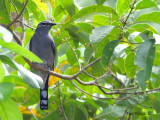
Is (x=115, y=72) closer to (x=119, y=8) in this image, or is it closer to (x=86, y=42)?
(x=86, y=42)

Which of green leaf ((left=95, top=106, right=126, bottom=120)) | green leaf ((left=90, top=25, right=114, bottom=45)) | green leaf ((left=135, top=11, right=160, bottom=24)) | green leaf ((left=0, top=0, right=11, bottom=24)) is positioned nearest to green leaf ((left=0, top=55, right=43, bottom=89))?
green leaf ((left=90, top=25, right=114, bottom=45))

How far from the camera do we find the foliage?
2666 millimetres

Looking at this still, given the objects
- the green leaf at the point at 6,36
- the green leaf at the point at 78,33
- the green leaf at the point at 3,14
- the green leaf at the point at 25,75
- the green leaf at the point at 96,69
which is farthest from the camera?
the green leaf at the point at 96,69

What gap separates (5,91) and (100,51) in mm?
1799

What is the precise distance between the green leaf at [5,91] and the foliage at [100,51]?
0.90 metres

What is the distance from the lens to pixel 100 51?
3.16 m

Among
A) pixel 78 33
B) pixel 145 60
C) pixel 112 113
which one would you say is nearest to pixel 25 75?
pixel 145 60

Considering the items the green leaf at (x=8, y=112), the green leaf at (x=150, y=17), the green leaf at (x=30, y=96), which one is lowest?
the green leaf at (x=30, y=96)

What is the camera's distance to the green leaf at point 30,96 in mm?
3371

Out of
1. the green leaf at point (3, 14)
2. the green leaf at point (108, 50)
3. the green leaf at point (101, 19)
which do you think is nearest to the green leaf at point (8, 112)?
the green leaf at point (108, 50)

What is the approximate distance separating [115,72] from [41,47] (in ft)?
4.10

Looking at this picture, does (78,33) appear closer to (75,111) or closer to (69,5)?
(69,5)

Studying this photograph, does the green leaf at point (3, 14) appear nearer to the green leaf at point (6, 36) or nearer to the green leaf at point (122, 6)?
the green leaf at point (122, 6)

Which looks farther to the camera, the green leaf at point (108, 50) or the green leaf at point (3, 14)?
the green leaf at point (3, 14)
